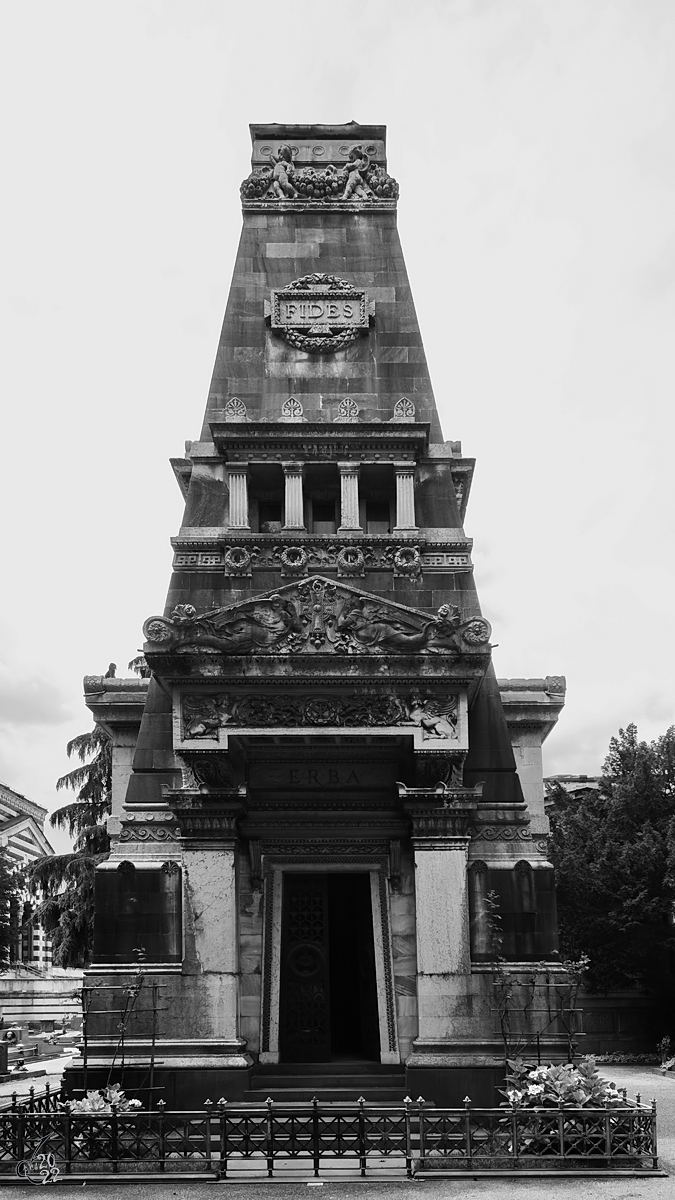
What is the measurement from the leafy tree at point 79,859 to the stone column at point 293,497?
1982cm

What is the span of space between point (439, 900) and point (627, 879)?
A: 23.8m

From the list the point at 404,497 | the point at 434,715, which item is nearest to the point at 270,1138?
the point at 434,715

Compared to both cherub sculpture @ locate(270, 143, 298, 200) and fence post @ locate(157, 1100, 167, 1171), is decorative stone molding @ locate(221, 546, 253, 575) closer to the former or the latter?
cherub sculpture @ locate(270, 143, 298, 200)

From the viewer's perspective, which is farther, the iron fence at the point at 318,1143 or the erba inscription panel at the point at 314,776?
the erba inscription panel at the point at 314,776

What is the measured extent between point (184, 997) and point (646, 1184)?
925 cm

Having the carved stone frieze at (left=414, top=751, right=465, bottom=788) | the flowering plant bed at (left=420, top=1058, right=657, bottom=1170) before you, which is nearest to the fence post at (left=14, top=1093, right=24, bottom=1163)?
the flowering plant bed at (left=420, top=1058, right=657, bottom=1170)

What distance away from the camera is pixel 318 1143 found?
58.6 ft

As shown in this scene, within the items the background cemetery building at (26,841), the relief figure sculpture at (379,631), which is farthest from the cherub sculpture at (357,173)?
the background cemetery building at (26,841)

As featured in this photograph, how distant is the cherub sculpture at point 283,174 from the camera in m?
29.4

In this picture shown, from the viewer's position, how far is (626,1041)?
4578 cm

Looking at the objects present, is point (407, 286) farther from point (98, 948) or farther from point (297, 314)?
point (98, 948)

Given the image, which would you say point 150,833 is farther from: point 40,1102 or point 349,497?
point 349,497

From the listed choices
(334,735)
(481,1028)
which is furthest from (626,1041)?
(334,735)

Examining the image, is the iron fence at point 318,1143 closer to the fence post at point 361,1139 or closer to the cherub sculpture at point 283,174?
the fence post at point 361,1139
